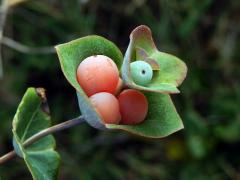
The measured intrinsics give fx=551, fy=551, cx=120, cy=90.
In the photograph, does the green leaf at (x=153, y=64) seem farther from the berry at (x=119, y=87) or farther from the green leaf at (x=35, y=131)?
the green leaf at (x=35, y=131)

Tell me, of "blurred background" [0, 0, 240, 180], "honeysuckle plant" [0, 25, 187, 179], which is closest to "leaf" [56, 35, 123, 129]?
"honeysuckle plant" [0, 25, 187, 179]

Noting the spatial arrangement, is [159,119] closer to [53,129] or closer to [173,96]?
[53,129]

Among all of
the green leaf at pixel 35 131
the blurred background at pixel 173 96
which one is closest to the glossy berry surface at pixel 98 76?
the green leaf at pixel 35 131

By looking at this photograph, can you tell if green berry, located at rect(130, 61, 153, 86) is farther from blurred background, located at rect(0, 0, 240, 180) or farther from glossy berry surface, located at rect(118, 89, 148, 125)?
blurred background, located at rect(0, 0, 240, 180)

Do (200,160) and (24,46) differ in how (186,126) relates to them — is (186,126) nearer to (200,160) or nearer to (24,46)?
(200,160)

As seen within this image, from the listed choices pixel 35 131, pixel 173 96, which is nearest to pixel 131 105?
pixel 35 131

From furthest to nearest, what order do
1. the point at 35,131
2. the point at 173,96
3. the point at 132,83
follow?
the point at 173,96
the point at 35,131
the point at 132,83
